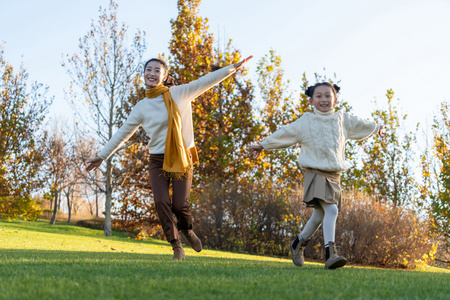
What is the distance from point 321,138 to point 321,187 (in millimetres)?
616

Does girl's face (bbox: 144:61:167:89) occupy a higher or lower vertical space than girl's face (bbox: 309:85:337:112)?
higher

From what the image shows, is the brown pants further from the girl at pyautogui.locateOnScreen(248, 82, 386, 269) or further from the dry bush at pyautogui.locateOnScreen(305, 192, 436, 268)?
the dry bush at pyautogui.locateOnScreen(305, 192, 436, 268)

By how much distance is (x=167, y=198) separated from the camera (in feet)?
18.0

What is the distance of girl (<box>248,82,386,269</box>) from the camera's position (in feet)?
16.8

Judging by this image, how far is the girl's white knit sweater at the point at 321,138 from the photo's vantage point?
5.27 meters

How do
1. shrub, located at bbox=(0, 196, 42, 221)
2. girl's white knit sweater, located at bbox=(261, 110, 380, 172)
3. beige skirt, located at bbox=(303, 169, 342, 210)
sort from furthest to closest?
1. shrub, located at bbox=(0, 196, 42, 221)
2. girl's white knit sweater, located at bbox=(261, 110, 380, 172)
3. beige skirt, located at bbox=(303, 169, 342, 210)

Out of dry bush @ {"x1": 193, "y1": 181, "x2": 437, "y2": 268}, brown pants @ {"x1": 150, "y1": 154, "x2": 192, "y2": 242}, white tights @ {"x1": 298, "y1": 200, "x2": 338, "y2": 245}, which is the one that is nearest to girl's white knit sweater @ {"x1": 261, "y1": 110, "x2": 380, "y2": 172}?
white tights @ {"x1": 298, "y1": 200, "x2": 338, "y2": 245}

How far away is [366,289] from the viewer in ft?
10.2

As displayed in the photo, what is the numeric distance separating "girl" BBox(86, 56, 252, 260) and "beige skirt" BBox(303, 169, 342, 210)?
1.47 m

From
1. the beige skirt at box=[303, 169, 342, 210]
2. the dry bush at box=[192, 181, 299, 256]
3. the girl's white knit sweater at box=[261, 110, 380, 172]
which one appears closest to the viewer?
the beige skirt at box=[303, 169, 342, 210]

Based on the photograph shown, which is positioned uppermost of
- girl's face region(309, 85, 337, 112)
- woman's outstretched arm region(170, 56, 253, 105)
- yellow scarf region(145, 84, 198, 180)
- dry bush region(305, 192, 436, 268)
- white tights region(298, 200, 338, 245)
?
woman's outstretched arm region(170, 56, 253, 105)

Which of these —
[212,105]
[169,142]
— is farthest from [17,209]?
[169,142]

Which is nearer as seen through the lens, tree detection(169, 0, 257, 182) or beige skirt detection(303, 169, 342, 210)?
beige skirt detection(303, 169, 342, 210)

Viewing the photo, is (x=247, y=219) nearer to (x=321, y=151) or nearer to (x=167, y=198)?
(x=167, y=198)
